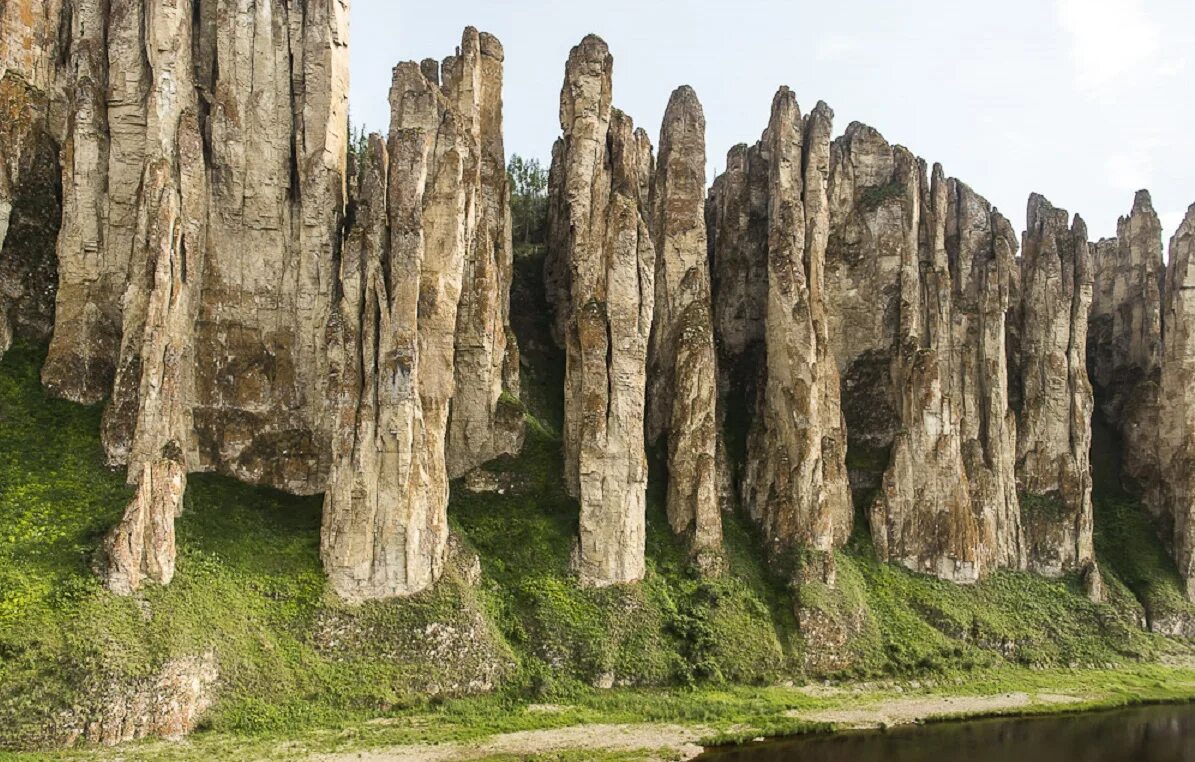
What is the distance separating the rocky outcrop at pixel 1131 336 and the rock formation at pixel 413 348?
51.4 m

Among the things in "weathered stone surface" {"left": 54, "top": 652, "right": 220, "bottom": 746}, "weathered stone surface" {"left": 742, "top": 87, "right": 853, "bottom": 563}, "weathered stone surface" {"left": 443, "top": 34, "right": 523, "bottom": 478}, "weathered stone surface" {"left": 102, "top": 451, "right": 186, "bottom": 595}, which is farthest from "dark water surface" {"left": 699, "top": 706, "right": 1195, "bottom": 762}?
"weathered stone surface" {"left": 102, "top": 451, "right": 186, "bottom": 595}

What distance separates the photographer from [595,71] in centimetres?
6731

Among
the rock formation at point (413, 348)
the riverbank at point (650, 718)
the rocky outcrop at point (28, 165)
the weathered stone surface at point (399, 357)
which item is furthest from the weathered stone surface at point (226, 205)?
the riverbank at point (650, 718)

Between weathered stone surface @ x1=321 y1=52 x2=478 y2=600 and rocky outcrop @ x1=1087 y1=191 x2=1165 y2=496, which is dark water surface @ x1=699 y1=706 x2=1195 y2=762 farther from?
rocky outcrop @ x1=1087 y1=191 x2=1165 y2=496

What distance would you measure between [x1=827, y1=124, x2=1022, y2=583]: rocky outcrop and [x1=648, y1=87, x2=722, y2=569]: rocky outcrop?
41.3 feet

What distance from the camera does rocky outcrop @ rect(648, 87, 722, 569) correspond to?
59.3 meters

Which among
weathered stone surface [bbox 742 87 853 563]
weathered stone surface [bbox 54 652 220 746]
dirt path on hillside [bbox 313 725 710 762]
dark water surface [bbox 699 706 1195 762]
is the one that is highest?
weathered stone surface [bbox 742 87 853 563]

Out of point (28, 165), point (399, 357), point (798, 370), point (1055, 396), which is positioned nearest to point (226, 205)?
point (28, 165)

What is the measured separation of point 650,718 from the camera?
46.0 m

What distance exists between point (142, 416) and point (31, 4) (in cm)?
2665

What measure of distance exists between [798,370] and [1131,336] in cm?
3760

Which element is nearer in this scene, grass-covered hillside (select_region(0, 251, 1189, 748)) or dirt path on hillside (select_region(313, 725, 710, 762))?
dirt path on hillside (select_region(313, 725, 710, 762))

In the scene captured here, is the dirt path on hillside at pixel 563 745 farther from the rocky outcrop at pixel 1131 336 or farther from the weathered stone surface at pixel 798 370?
the rocky outcrop at pixel 1131 336

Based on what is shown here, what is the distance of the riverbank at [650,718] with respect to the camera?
1517 inches
